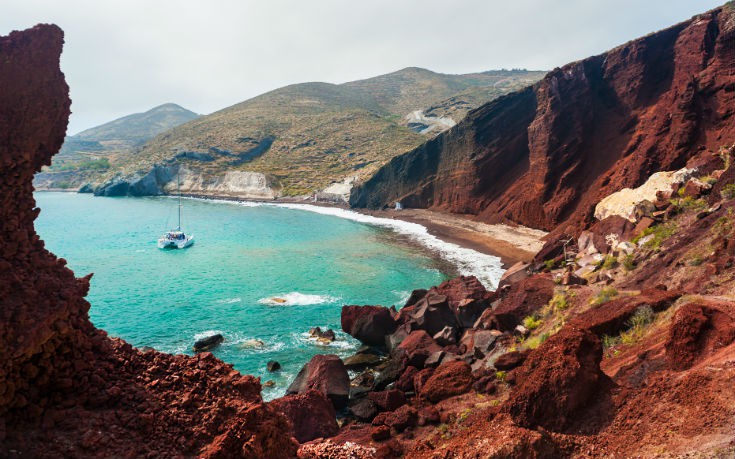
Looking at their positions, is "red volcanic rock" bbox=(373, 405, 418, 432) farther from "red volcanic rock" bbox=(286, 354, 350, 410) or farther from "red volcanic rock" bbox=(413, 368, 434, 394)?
"red volcanic rock" bbox=(286, 354, 350, 410)

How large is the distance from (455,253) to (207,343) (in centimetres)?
2529

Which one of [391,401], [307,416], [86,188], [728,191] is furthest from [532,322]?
[86,188]

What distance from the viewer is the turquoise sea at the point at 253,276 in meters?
22.9

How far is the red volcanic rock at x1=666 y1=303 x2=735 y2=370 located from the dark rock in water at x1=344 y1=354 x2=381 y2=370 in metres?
14.0

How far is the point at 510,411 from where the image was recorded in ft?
24.3

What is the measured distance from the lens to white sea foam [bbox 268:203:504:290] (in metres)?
32.4

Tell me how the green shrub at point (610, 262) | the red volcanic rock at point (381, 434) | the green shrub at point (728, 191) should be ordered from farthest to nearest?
1. the green shrub at point (610, 262)
2. the green shrub at point (728, 191)
3. the red volcanic rock at point (381, 434)

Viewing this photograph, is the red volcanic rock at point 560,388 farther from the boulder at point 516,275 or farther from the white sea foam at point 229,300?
the white sea foam at point 229,300

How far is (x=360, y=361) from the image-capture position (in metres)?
19.8

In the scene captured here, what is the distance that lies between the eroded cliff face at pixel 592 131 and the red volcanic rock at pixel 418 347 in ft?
65.4

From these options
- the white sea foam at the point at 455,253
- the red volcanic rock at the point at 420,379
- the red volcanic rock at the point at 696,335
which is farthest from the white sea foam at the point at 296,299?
the red volcanic rock at the point at 696,335

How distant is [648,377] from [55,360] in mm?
9486

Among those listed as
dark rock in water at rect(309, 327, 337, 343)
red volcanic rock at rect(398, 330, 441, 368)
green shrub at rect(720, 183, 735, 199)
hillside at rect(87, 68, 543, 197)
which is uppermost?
hillside at rect(87, 68, 543, 197)

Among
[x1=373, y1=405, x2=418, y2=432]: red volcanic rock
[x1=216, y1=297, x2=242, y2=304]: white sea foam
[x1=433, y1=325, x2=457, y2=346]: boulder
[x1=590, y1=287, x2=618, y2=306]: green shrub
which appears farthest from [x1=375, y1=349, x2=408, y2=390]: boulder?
[x1=216, y1=297, x2=242, y2=304]: white sea foam
